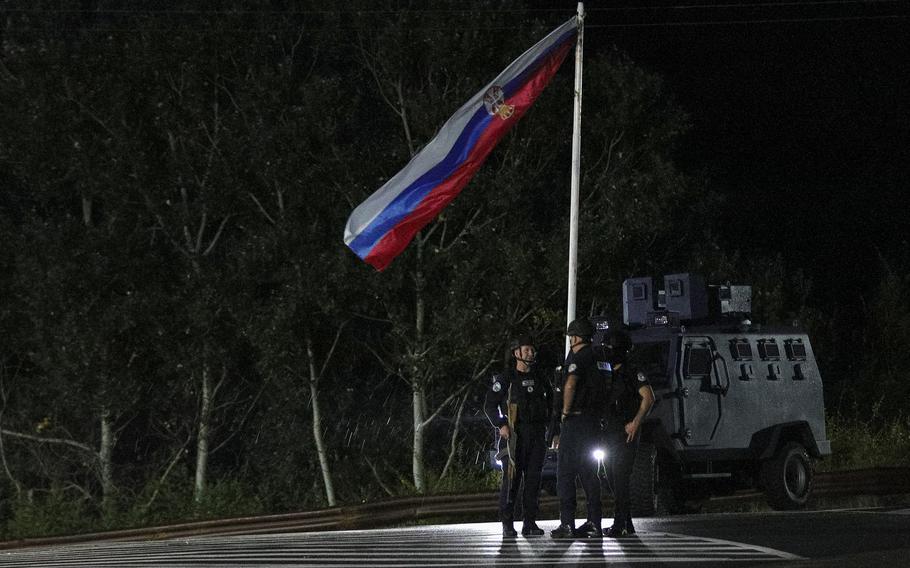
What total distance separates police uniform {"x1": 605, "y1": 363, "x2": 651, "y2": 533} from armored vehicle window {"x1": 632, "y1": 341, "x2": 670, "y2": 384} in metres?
3.40

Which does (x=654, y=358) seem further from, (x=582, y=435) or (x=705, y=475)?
(x=582, y=435)

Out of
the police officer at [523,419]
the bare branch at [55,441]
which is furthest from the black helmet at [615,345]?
the bare branch at [55,441]

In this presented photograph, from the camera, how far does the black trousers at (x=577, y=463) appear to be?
12711 mm

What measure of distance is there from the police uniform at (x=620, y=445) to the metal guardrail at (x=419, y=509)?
4.38 metres

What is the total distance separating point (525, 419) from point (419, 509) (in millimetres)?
4725

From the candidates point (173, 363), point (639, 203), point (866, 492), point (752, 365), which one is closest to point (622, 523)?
point (752, 365)

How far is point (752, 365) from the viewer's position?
17188 mm

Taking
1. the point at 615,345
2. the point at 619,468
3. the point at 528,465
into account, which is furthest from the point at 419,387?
the point at 619,468

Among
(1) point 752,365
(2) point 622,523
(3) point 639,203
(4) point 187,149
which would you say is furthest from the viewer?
(4) point 187,149

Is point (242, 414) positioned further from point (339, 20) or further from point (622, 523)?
point (622, 523)

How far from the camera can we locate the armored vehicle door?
16344 mm

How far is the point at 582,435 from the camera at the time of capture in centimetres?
1274

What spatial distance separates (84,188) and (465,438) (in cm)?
739

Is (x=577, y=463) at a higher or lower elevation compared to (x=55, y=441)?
higher
